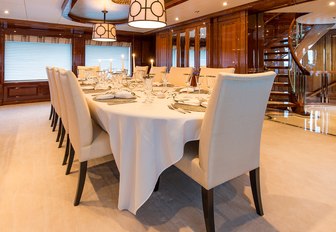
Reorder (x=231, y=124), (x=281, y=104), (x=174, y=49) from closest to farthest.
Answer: (x=231, y=124) < (x=281, y=104) < (x=174, y=49)

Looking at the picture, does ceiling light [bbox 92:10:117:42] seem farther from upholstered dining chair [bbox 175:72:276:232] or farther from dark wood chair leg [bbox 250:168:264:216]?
dark wood chair leg [bbox 250:168:264:216]

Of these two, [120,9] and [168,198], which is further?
[120,9]

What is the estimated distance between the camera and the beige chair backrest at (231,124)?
1.30 metres

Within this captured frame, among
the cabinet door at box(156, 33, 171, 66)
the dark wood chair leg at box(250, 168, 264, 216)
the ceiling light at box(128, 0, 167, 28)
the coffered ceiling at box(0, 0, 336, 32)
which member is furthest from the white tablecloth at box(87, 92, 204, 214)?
the cabinet door at box(156, 33, 171, 66)

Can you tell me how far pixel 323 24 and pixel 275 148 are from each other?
20.3ft

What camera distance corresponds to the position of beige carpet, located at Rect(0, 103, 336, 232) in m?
1.66

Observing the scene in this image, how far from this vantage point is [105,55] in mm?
8758

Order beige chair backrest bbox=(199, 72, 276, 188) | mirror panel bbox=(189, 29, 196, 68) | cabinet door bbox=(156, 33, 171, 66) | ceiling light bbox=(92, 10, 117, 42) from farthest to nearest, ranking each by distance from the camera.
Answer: cabinet door bbox=(156, 33, 171, 66), mirror panel bbox=(189, 29, 196, 68), ceiling light bbox=(92, 10, 117, 42), beige chair backrest bbox=(199, 72, 276, 188)

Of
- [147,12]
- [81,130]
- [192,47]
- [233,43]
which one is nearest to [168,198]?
[81,130]

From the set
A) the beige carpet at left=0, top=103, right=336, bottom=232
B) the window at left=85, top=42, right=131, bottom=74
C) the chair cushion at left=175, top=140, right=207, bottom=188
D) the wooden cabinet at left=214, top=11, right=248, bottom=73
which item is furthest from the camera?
the window at left=85, top=42, right=131, bottom=74

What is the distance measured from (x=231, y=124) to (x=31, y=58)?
7.81m

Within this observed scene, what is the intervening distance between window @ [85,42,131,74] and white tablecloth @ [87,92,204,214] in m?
6.82

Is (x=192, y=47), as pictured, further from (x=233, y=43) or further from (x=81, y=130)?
(x=81, y=130)

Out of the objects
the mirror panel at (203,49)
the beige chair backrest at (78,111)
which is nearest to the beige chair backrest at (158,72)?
the mirror panel at (203,49)
